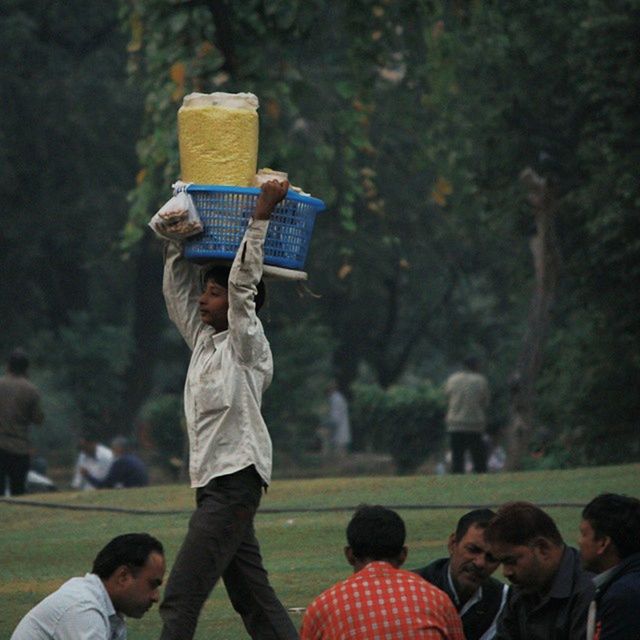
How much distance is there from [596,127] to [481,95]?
3.59 m

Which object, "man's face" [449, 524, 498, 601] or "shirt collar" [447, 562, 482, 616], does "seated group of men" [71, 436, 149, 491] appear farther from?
"man's face" [449, 524, 498, 601]

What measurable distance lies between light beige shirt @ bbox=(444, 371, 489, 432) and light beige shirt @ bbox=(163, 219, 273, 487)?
13.8 metres

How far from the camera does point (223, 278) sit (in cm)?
721

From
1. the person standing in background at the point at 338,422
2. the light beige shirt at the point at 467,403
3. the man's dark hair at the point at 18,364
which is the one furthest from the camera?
the person standing in background at the point at 338,422

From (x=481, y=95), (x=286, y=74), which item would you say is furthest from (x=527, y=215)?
(x=286, y=74)

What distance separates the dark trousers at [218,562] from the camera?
700 cm

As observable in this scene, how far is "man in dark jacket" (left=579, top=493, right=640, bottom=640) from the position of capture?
5.77 metres

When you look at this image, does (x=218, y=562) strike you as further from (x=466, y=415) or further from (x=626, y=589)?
(x=466, y=415)

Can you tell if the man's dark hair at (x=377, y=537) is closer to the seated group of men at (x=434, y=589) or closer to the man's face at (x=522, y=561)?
the seated group of men at (x=434, y=589)

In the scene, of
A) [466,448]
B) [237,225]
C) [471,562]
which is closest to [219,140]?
[237,225]

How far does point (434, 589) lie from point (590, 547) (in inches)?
21.8

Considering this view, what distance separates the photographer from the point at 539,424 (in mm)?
23219

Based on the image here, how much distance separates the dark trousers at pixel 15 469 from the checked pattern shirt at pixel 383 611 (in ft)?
38.0

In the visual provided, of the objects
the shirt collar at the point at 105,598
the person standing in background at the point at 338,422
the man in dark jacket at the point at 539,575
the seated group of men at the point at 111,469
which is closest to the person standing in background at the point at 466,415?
the seated group of men at the point at 111,469
